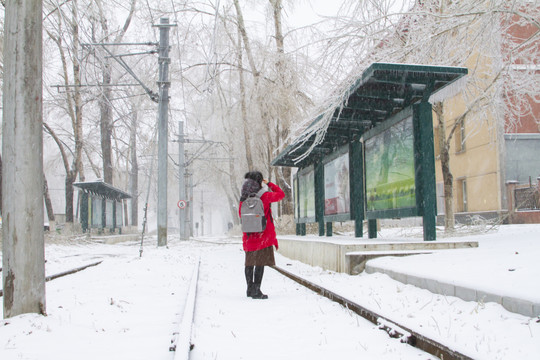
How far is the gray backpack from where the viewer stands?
673 cm

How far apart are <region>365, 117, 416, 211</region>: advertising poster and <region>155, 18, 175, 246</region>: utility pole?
10488 mm

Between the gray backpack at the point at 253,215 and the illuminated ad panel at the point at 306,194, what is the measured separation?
25.6 feet

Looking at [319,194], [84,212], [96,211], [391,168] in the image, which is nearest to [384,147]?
[391,168]

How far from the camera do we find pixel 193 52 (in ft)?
75.4

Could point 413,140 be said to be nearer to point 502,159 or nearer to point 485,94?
point 485,94

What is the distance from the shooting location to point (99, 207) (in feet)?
87.9

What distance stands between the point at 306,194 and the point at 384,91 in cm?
679

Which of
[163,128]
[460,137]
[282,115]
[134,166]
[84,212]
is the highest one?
[282,115]

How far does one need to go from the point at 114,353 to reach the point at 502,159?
77.5ft

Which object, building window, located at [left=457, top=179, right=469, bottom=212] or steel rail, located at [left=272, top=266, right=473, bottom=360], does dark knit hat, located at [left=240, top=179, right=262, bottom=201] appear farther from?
building window, located at [left=457, top=179, right=469, bottom=212]

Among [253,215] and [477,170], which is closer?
[253,215]

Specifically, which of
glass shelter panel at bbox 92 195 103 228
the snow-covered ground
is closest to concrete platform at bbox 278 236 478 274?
the snow-covered ground

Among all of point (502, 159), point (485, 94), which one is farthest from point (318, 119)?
point (502, 159)

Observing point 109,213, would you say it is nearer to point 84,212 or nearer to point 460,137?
point 84,212
